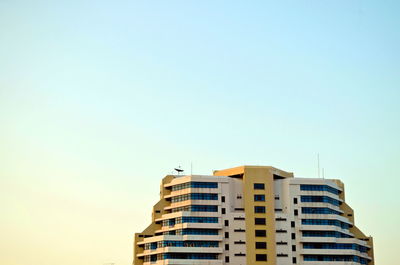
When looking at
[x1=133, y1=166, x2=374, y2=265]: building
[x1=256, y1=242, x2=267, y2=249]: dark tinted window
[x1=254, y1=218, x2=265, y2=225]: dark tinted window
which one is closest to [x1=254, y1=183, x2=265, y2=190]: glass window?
[x1=133, y1=166, x2=374, y2=265]: building

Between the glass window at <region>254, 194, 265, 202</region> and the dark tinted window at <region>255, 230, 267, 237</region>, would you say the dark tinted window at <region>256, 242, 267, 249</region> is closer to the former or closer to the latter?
the dark tinted window at <region>255, 230, 267, 237</region>

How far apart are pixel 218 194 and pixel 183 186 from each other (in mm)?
9554

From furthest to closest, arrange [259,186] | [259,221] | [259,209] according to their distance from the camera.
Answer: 1. [259,186]
2. [259,209]
3. [259,221]

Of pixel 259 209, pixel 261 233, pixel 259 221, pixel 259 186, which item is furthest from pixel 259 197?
pixel 261 233

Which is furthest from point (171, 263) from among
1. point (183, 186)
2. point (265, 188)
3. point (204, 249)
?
point (265, 188)

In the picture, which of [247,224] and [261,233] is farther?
[261,233]

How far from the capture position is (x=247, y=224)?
6526 inches

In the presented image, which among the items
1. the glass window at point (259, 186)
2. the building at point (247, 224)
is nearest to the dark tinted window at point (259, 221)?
the building at point (247, 224)

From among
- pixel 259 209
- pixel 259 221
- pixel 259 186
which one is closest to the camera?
pixel 259 221

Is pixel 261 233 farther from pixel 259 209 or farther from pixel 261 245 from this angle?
pixel 259 209

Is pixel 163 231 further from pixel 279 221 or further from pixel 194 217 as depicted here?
pixel 279 221

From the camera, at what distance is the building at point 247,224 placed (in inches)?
6467

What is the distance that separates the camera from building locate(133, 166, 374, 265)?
539ft

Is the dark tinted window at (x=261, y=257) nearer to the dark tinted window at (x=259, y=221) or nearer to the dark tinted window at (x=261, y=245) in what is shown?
the dark tinted window at (x=261, y=245)
